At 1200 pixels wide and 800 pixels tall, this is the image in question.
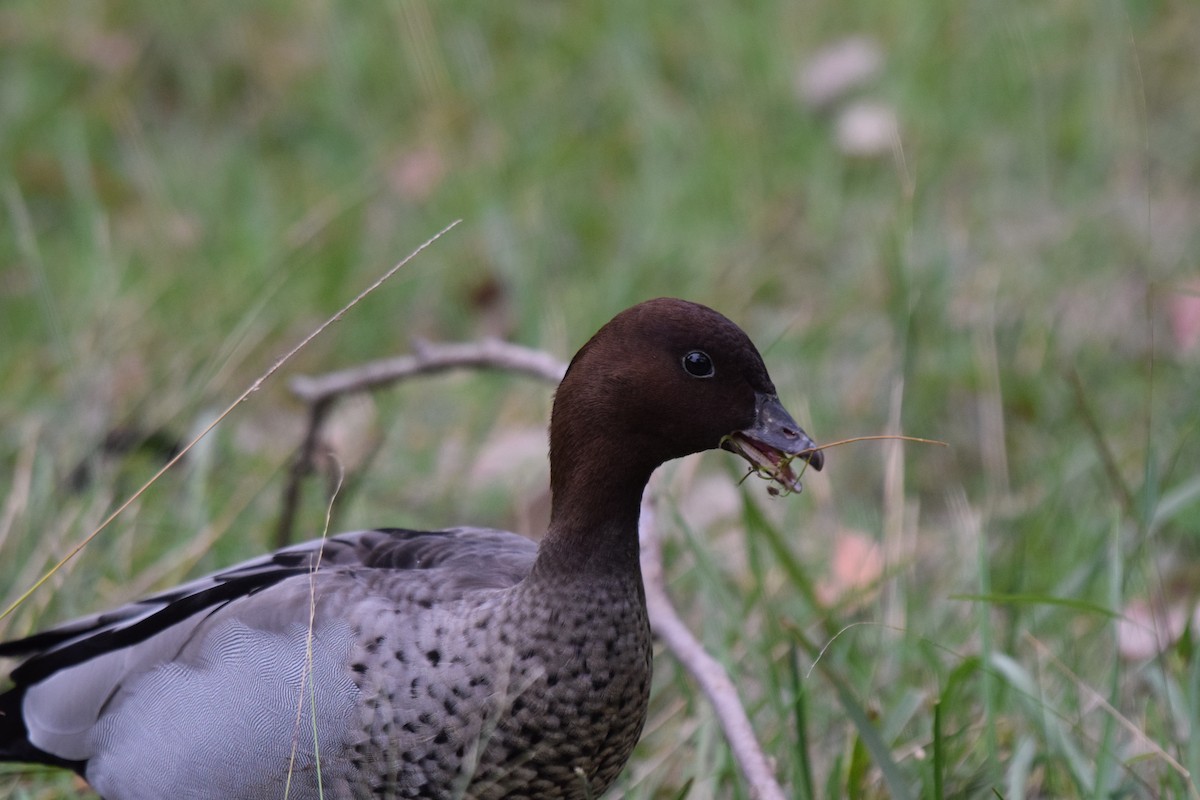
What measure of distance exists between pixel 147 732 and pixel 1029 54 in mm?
3800

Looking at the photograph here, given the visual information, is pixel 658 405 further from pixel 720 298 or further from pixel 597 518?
pixel 720 298

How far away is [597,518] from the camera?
2021 millimetres

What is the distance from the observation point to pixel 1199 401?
294 centimetres

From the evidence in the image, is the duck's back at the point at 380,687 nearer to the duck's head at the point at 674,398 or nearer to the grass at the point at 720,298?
the duck's head at the point at 674,398

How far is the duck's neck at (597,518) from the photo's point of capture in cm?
201

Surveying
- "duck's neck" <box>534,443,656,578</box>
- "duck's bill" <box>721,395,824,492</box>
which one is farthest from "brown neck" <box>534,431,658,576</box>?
"duck's bill" <box>721,395,824,492</box>

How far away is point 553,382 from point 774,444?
0.67 meters

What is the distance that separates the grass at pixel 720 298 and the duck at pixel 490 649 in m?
0.29

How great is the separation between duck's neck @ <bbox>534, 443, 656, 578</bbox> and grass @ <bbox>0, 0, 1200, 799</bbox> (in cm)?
30

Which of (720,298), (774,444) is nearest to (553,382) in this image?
(774,444)

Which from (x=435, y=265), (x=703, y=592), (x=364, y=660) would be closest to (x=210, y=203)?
(x=435, y=265)

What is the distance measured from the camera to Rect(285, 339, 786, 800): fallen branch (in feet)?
6.59

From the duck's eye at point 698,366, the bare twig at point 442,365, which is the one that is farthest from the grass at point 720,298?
the duck's eye at point 698,366

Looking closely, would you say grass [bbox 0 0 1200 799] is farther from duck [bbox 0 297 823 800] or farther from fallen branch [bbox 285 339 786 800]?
duck [bbox 0 297 823 800]
